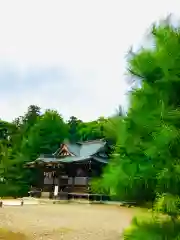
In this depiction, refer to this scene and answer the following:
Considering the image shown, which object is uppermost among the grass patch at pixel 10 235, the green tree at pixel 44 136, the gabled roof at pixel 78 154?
the green tree at pixel 44 136

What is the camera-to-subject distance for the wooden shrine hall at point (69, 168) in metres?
36.4

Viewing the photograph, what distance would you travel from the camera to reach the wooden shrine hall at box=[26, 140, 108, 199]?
119 feet

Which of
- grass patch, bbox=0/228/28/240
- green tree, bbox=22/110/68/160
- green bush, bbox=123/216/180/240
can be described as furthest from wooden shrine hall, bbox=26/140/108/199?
green bush, bbox=123/216/180/240

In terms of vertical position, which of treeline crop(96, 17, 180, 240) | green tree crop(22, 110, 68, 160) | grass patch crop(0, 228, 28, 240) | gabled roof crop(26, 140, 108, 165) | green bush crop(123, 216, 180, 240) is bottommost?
grass patch crop(0, 228, 28, 240)

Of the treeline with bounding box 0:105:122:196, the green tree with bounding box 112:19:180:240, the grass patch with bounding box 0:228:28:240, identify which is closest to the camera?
the green tree with bounding box 112:19:180:240

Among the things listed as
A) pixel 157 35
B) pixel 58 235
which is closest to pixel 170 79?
pixel 157 35

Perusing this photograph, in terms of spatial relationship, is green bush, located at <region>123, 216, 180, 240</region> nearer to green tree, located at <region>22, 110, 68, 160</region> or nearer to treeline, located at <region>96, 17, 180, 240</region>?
treeline, located at <region>96, 17, 180, 240</region>

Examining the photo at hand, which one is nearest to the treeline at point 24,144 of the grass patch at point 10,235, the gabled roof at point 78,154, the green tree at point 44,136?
the green tree at point 44,136

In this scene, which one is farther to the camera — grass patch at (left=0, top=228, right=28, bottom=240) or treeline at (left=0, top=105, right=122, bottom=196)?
treeline at (left=0, top=105, right=122, bottom=196)

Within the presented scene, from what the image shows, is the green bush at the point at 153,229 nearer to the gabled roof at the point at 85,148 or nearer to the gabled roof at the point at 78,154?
the gabled roof at the point at 78,154

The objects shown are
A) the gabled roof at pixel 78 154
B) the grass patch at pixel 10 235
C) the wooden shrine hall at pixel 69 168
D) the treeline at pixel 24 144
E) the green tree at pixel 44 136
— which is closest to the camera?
the grass patch at pixel 10 235

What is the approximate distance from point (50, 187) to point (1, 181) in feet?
24.4

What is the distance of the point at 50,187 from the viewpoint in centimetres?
4012

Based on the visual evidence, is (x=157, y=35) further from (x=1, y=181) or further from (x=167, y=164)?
(x=1, y=181)
